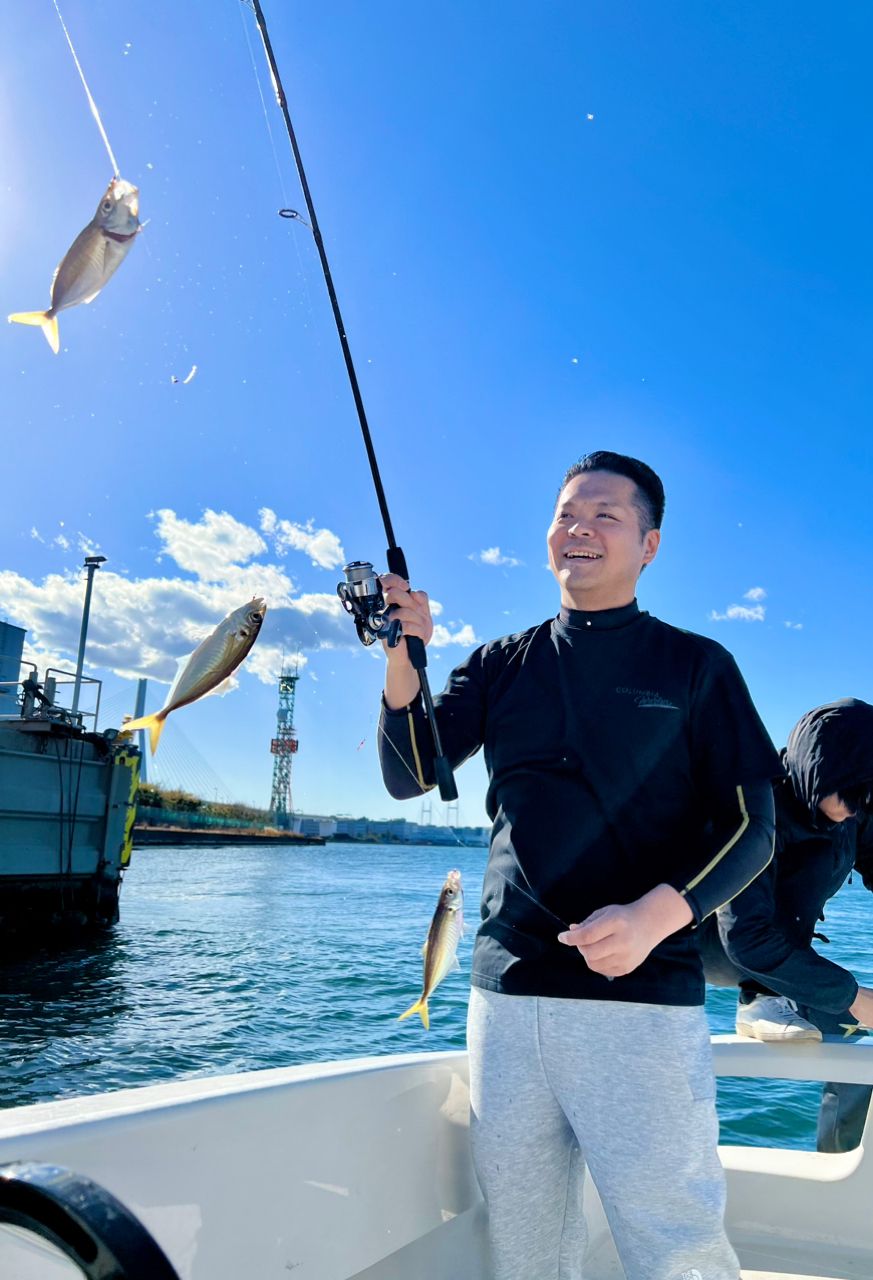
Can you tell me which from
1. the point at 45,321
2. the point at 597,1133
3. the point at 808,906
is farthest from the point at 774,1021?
the point at 45,321

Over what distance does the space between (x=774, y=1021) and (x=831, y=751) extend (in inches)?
35.0

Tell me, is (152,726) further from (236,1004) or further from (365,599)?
(236,1004)

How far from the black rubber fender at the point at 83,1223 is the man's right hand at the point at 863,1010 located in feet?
8.75

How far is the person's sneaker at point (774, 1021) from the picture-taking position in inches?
105

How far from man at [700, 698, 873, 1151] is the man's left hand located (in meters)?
1.08

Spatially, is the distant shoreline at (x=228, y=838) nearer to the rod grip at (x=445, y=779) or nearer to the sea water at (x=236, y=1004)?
the sea water at (x=236, y=1004)

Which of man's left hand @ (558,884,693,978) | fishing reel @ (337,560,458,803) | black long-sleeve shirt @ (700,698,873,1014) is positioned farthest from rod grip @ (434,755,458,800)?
black long-sleeve shirt @ (700,698,873,1014)

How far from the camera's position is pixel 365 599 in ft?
7.01

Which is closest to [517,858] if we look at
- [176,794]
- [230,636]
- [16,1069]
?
[230,636]

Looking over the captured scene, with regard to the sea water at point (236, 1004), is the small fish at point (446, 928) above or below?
above

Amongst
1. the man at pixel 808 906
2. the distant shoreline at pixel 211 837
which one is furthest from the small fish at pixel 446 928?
the distant shoreline at pixel 211 837

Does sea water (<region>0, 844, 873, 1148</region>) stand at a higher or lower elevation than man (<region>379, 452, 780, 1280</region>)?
lower

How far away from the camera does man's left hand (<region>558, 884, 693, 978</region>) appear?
1576 mm

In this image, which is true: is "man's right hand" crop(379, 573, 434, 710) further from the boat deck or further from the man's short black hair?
the boat deck
